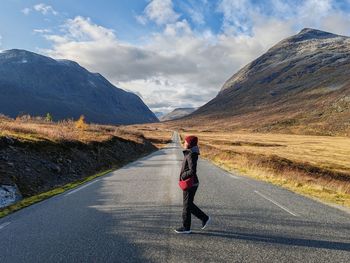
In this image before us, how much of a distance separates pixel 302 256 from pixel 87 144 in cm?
2206

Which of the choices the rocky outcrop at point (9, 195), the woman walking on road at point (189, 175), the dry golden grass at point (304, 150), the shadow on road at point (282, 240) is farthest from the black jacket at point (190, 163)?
the dry golden grass at point (304, 150)

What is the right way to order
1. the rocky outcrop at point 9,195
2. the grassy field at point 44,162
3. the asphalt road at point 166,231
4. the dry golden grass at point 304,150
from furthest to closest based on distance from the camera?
1. the dry golden grass at point 304,150
2. the grassy field at point 44,162
3. the rocky outcrop at point 9,195
4. the asphalt road at point 166,231

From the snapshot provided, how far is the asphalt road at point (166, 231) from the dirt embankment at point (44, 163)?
2.41 meters

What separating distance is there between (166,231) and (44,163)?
38.5 feet

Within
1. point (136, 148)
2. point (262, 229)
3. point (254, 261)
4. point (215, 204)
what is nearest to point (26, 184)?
point (215, 204)

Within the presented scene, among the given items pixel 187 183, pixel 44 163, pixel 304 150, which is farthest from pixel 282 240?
pixel 304 150

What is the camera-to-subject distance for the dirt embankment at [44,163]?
51.2ft

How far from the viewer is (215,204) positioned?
41.3ft

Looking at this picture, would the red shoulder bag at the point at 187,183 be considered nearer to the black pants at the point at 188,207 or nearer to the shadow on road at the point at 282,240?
the black pants at the point at 188,207

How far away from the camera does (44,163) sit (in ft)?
62.3

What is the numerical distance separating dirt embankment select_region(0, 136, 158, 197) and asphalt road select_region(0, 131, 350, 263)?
2405mm

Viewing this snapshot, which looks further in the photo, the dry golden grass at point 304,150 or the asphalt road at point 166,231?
the dry golden grass at point 304,150

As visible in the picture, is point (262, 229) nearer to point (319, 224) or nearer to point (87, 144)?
point (319, 224)

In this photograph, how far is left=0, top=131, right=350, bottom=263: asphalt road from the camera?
7.32 meters
